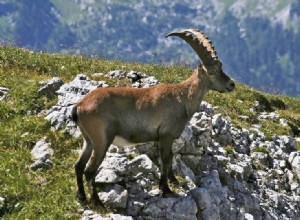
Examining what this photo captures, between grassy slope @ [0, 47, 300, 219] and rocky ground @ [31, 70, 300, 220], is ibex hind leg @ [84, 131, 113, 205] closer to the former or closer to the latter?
rocky ground @ [31, 70, 300, 220]

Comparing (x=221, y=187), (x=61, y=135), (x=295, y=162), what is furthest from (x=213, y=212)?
(x=295, y=162)

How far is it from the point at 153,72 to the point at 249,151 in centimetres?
874

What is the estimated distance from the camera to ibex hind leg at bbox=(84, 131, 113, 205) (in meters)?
12.4

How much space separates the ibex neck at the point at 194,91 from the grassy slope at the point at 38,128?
3516mm

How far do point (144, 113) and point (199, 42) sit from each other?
2.53m

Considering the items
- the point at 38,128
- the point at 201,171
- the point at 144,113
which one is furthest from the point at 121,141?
the point at 201,171

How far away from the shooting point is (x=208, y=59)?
14602 mm

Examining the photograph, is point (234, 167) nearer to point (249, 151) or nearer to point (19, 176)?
point (249, 151)

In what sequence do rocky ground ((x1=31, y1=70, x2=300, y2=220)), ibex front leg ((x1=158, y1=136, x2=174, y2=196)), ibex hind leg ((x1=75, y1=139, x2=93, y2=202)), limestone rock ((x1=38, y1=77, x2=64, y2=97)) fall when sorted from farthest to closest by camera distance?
limestone rock ((x1=38, y1=77, x2=64, y2=97)), ibex front leg ((x1=158, y1=136, x2=174, y2=196)), rocky ground ((x1=31, y1=70, x2=300, y2=220)), ibex hind leg ((x1=75, y1=139, x2=93, y2=202))

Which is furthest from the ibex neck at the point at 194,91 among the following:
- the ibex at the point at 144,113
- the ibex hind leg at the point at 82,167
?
the ibex hind leg at the point at 82,167

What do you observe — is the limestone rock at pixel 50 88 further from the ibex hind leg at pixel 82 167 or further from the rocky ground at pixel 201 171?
the ibex hind leg at pixel 82 167

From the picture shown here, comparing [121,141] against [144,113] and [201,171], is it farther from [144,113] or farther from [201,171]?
[201,171]

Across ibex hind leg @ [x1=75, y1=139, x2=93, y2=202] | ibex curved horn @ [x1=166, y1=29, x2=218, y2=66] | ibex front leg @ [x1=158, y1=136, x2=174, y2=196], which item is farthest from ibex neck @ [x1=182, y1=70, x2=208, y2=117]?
ibex hind leg @ [x1=75, y1=139, x2=93, y2=202]

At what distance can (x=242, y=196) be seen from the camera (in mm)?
16250
